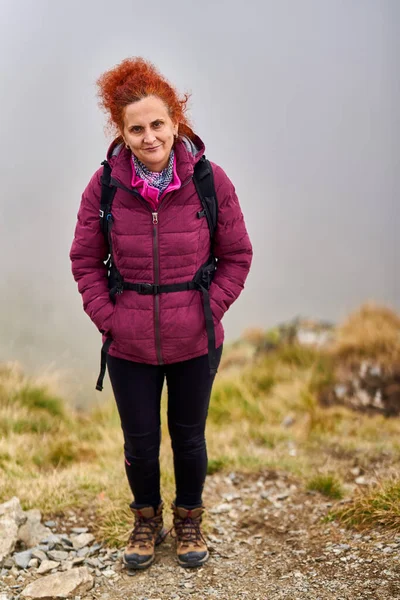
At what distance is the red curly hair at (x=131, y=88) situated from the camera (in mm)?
3400

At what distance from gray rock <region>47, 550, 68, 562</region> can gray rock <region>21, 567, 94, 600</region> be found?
25 cm

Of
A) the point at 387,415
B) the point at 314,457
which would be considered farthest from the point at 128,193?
the point at 387,415

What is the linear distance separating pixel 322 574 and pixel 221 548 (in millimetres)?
803

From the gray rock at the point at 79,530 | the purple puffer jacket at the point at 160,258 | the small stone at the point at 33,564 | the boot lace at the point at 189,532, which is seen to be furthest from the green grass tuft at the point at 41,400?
the purple puffer jacket at the point at 160,258

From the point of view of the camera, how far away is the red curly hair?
134 inches

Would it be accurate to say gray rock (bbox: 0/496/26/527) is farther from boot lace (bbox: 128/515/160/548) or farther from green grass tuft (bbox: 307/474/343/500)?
green grass tuft (bbox: 307/474/343/500)

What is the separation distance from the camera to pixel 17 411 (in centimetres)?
694

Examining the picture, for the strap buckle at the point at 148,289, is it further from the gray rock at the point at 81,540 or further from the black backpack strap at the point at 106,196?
the gray rock at the point at 81,540

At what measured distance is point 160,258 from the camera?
3.49 m

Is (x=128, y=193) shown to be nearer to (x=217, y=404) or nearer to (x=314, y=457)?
(x=314, y=457)

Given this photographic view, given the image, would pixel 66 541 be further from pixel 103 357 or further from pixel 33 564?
pixel 103 357

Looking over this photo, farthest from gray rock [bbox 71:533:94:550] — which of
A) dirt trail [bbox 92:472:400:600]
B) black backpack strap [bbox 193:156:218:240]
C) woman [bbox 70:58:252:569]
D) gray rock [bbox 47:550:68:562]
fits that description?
black backpack strap [bbox 193:156:218:240]

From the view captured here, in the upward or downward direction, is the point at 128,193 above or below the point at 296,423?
above


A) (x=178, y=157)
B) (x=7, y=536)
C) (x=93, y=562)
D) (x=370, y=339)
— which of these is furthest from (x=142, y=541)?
(x=370, y=339)
